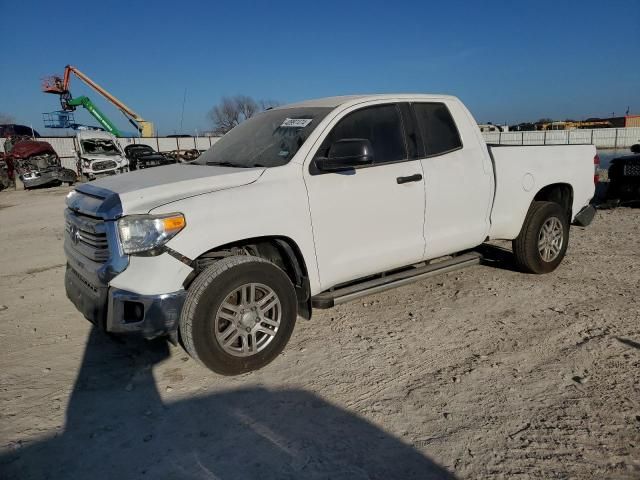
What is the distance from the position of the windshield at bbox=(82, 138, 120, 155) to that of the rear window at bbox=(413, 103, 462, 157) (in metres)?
17.6

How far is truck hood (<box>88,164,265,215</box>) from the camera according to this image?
3.04 metres

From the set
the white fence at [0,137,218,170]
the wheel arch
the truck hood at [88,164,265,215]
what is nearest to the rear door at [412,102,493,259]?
the wheel arch

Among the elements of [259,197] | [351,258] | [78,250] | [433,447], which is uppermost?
[259,197]

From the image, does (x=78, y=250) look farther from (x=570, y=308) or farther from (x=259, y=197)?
(x=570, y=308)

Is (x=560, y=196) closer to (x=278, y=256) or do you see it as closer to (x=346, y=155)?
(x=346, y=155)

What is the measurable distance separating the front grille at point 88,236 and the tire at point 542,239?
13.4 ft

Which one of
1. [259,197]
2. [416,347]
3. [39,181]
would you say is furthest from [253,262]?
[39,181]

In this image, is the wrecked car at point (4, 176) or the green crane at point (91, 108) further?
the green crane at point (91, 108)

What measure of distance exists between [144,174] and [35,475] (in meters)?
2.32

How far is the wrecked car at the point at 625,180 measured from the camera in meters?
8.96

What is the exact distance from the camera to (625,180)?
361 inches

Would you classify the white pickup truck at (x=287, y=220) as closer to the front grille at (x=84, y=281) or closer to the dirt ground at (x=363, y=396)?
the front grille at (x=84, y=281)

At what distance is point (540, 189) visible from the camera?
16.8ft

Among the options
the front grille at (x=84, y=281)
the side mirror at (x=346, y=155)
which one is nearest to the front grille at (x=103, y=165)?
the front grille at (x=84, y=281)
